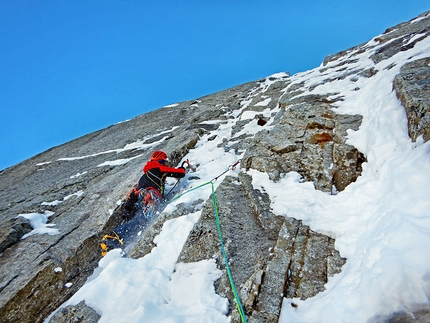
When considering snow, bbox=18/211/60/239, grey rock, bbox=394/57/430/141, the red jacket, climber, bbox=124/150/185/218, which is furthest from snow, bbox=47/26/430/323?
snow, bbox=18/211/60/239

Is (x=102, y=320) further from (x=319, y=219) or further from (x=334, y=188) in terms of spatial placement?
(x=334, y=188)

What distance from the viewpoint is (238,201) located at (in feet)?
22.9

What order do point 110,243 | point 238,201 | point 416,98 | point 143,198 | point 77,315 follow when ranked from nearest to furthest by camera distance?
1. point 77,315
2. point 416,98
3. point 238,201
4. point 110,243
5. point 143,198

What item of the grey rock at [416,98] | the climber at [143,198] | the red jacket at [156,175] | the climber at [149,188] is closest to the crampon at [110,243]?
the climber at [143,198]

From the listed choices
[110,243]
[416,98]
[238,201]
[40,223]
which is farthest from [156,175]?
[416,98]

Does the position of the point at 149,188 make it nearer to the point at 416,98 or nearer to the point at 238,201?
the point at 238,201

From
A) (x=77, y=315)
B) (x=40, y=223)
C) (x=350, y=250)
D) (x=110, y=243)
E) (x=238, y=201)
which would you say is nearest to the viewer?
(x=350, y=250)

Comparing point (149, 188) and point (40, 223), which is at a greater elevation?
point (40, 223)

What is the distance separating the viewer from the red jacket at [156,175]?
29.1 feet

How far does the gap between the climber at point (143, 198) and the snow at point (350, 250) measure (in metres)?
0.70

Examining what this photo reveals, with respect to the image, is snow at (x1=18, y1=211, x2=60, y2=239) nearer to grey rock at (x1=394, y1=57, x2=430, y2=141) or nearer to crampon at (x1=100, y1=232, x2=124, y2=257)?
crampon at (x1=100, y1=232, x2=124, y2=257)

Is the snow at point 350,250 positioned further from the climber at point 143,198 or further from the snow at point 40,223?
the snow at point 40,223

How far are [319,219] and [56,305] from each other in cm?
667

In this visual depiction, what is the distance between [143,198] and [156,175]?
0.86 meters
